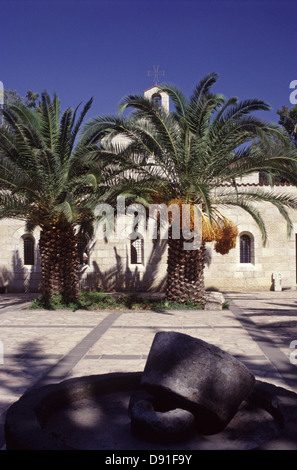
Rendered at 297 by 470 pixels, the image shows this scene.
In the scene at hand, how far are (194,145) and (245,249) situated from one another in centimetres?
722

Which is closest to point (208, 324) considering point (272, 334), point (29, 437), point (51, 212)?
point (272, 334)

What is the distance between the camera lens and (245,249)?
1645 centimetres

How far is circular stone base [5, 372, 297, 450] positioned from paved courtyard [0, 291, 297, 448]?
55 centimetres

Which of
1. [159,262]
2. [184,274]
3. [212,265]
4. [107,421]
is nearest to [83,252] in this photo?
[159,262]

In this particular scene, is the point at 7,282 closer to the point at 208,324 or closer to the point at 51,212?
the point at 51,212

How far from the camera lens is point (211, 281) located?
53.3ft

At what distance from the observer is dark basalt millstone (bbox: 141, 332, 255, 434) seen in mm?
2990

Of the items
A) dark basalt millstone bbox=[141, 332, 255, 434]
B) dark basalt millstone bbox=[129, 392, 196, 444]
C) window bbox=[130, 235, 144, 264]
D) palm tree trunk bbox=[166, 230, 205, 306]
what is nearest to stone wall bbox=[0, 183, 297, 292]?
window bbox=[130, 235, 144, 264]

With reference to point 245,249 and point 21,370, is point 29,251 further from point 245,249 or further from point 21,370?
point 21,370

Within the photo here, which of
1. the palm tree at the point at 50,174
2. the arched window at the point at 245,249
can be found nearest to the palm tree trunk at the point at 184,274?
the palm tree at the point at 50,174

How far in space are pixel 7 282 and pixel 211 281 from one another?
319 inches

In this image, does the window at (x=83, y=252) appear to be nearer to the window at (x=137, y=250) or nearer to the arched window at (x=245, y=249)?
the window at (x=137, y=250)

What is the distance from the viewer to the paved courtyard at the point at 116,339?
5625 mm
